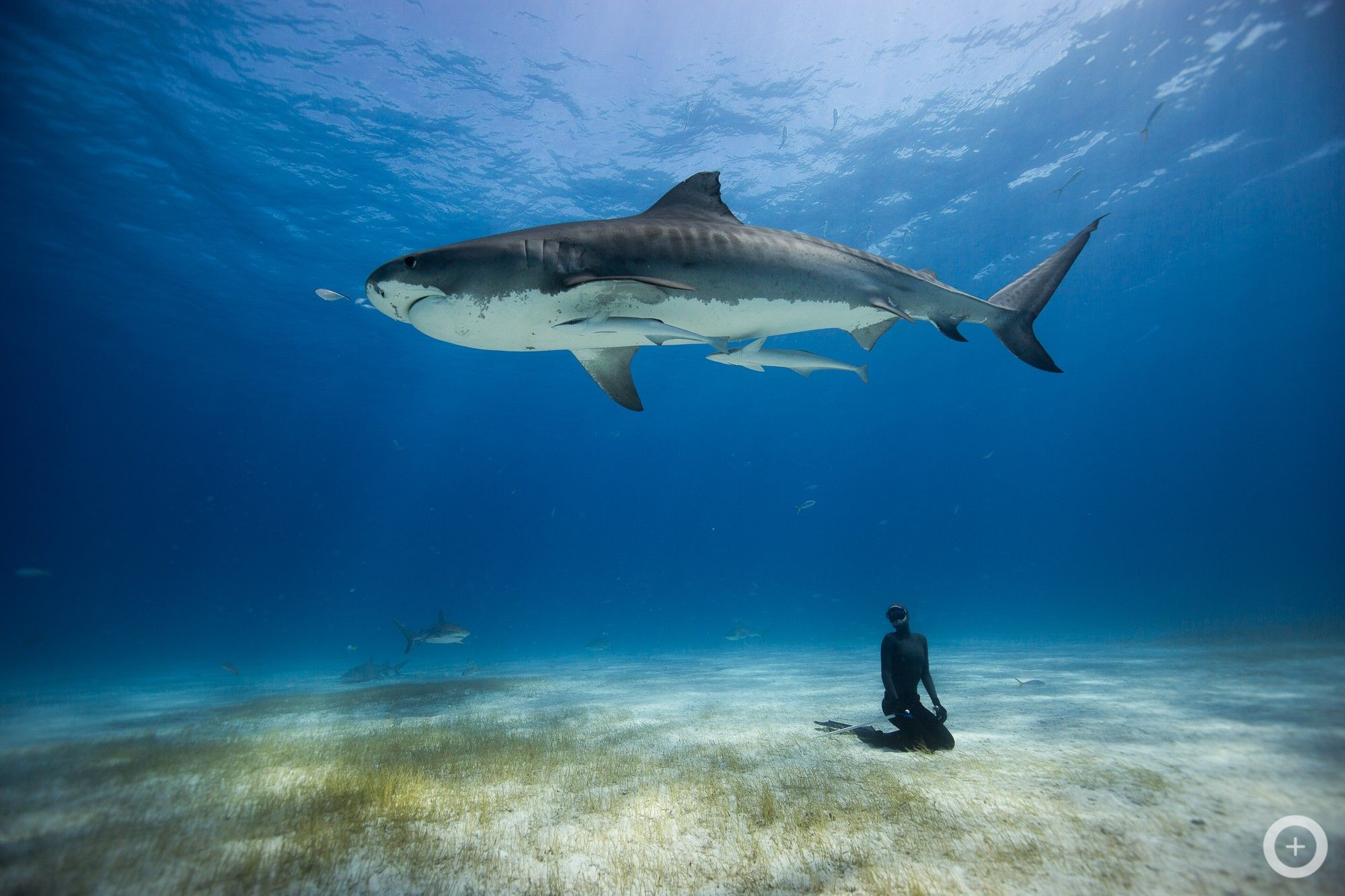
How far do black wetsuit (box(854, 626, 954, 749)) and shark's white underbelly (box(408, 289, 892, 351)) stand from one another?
3083 millimetres

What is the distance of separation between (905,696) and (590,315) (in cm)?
475

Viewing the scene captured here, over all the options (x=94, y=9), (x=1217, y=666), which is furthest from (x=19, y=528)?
(x=1217, y=666)

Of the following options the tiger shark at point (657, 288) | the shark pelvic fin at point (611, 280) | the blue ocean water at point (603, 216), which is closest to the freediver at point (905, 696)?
the tiger shark at point (657, 288)

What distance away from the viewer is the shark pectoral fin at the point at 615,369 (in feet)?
14.7

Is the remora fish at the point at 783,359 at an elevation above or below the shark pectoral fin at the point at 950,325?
above

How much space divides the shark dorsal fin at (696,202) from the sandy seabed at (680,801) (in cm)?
419

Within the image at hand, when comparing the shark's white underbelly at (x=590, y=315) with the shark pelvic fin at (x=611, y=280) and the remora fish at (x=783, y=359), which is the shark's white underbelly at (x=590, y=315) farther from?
the remora fish at (x=783, y=359)

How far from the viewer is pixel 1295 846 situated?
8.58ft

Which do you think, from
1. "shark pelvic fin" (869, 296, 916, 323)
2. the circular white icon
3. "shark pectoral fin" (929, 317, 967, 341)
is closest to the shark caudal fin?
"shark pectoral fin" (929, 317, 967, 341)

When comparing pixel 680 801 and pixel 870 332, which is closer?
pixel 680 801

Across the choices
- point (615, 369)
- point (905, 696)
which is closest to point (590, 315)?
point (615, 369)

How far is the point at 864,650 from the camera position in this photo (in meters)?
20.7

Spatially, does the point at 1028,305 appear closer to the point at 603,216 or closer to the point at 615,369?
the point at 615,369

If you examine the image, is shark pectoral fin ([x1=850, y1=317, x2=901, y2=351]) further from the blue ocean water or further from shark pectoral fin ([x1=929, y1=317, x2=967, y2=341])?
the blue ocean water
